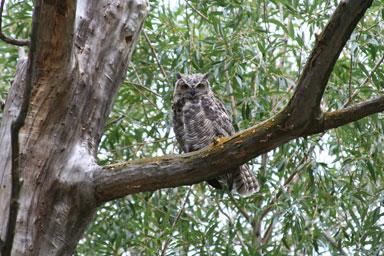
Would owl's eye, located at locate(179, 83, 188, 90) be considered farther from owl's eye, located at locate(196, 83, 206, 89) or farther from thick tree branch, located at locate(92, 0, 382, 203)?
thick tree branch, located at locate(92, 0, 382, 203)

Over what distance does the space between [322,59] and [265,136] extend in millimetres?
292

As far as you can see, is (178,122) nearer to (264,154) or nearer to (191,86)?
(191,86)

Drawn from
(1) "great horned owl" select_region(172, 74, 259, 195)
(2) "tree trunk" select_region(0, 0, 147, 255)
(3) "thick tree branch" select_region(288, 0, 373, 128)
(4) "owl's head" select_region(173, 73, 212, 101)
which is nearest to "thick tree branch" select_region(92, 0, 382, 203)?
(3) "thick tree branch" select_region(288, 0, 373, 128)

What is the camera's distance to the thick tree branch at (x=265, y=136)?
1.89 m

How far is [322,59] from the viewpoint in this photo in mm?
1916

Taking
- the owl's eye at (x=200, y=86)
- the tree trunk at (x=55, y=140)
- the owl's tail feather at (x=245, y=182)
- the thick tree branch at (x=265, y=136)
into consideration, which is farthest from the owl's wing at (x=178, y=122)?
the thick tree branch at (x=265, y=136)

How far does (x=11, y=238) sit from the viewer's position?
1.76 metres

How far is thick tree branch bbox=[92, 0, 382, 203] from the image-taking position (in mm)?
1893

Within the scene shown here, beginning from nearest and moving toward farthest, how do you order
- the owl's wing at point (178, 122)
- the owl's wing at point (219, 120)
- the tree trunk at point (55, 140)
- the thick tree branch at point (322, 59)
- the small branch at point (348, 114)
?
1. the thick tree branch at point (322, 59)
2. the small branch at point (348, 114)
3. the tree trunk at point (55, 140)
4. the owl's wing at point (219, 120)
5. the owl's wing at point (178, 122)

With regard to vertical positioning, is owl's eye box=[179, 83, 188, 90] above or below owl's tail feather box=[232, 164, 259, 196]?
above

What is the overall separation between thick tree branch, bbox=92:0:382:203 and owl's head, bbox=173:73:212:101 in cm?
166

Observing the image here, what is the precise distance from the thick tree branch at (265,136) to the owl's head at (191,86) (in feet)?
5.45

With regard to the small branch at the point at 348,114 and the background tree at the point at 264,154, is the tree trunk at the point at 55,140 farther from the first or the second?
the background tree at the point at 264,154

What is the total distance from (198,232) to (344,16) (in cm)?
205
